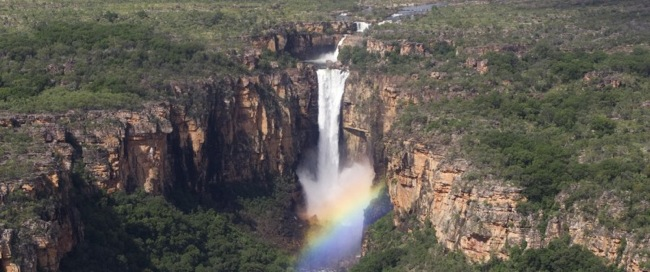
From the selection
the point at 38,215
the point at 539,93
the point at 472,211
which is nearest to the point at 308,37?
the point at 539,93

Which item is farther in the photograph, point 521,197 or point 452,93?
point 452,93

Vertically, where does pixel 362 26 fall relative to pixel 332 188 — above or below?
above

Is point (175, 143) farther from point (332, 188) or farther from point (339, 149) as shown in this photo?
point (339, 149)

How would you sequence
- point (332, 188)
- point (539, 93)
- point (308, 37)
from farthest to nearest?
point (308, 37) < point (332, 188) < point (539, 93)

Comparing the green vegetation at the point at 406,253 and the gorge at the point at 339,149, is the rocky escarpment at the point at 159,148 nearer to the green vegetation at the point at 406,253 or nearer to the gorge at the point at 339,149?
the gorge at the point at 339,149

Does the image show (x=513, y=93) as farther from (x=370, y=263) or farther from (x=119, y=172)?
(x=119, y=172)

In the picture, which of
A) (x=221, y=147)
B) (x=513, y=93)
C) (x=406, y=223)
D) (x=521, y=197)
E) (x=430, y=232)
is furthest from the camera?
(x=221, y=147)

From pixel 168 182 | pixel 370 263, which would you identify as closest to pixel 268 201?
pixel 168 182
